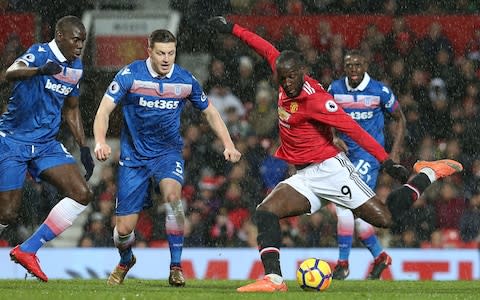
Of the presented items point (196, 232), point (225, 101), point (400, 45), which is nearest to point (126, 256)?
point (196, 232)

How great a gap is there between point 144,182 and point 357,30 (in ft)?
27.5

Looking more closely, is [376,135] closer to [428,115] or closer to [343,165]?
[343,165]

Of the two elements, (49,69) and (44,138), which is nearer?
(49,69)

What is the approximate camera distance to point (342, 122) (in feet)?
32.6

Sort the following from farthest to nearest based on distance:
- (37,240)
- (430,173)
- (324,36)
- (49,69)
Result: 1. (324,36)
2. (430,173)
3. (37,240)
4. (49,69)

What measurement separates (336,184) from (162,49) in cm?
194

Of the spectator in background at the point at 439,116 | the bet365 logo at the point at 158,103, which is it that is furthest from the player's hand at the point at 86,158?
the spectator in background at the point at 439,116

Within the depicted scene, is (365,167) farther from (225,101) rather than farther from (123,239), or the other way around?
(225,101)

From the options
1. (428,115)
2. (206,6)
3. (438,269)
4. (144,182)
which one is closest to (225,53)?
(206,6)

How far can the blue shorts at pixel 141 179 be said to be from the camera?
10758mm

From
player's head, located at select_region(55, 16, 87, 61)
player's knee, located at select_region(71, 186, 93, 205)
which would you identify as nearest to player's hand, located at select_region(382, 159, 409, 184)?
player's knee, located at select_region(71, 186, 93, 205)

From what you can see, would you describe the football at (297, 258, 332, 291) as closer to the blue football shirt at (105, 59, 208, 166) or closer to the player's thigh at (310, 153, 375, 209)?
the player's thigh at (310, 153, 375, 209)

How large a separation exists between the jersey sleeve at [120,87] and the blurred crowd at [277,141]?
521 cm

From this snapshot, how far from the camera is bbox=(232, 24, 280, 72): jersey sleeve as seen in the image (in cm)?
1052
